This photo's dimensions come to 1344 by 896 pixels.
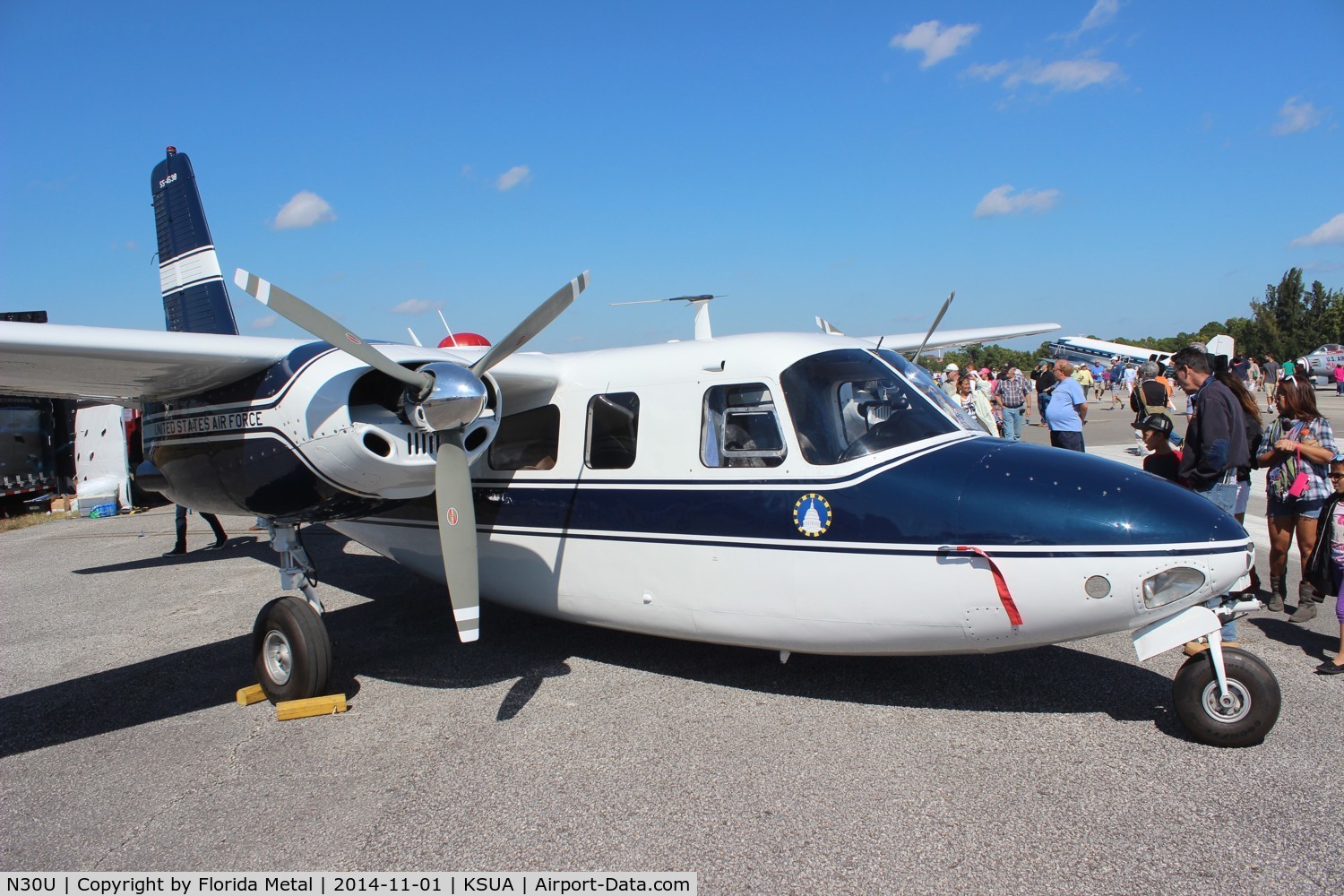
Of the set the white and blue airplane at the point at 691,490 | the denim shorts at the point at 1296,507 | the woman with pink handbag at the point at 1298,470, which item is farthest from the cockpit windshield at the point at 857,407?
the denim shorts at the point at 1296,507

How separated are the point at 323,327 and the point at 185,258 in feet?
18.9

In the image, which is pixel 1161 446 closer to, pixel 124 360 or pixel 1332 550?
pixel 1332 550

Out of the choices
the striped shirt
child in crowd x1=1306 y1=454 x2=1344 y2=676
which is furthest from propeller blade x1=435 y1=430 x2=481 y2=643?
the striped shirt

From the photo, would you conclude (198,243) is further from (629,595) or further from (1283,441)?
(1283,441)

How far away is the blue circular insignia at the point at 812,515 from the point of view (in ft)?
16.1

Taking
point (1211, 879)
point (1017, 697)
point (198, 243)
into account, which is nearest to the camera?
point (1211, 879)

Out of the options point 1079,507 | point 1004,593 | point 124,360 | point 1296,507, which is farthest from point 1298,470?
point 124,360

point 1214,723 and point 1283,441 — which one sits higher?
point 1283,441

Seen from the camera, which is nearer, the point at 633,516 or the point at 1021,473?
the point at 1021,473

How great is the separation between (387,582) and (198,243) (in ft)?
14.5

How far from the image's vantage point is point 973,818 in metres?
3.90

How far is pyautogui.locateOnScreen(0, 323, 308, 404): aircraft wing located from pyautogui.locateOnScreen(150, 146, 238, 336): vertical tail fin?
116 inches

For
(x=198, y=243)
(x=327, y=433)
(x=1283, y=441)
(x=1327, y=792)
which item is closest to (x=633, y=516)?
(x=327, y=433)

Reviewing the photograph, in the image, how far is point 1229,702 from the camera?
172 inches
